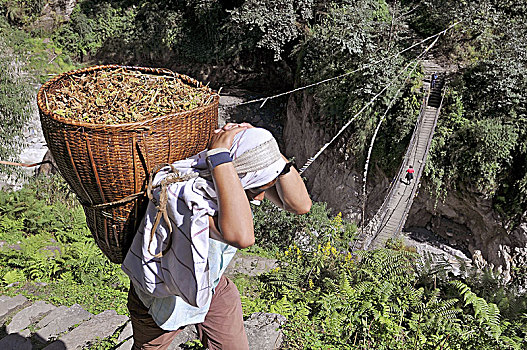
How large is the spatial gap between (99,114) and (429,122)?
25.9ft

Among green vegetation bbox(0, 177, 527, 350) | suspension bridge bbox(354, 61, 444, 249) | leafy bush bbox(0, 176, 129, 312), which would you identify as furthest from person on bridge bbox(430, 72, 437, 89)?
leafy bush bbox(0, 176, 129, 312)

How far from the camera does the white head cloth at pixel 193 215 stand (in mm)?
1368

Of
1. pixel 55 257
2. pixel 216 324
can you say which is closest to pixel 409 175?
pixel 55 257

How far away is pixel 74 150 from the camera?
1.42 meters

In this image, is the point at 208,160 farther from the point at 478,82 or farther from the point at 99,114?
the point at 478,82

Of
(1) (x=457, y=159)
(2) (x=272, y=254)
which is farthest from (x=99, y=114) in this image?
(1) (x=457, y=159)

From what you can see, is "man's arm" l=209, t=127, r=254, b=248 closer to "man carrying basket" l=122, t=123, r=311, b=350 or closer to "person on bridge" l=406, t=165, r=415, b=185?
"man carrying basket" l=122, t=123, r=311, b=350

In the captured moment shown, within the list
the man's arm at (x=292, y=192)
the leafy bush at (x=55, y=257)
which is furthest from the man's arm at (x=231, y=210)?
the leafy bush at (x=55, y=257)

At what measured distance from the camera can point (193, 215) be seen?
136 cm

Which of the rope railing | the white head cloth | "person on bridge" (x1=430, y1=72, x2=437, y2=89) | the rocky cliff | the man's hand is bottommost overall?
the rocky cliff

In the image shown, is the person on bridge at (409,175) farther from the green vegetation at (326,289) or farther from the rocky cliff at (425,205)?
the green vegetation at (326,289)

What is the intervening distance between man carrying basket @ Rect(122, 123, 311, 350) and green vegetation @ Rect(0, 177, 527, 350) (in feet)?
4.36

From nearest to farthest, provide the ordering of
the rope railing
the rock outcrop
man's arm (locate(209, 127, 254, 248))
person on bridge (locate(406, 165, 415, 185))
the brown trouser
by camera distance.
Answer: man's arm (locate(209, 127, 254, 248)) < the brown trouser < the rock outcrop < the rope railing < person on bridge (locate(406, 165, 415, 185))

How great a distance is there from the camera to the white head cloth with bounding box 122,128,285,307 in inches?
53.9
